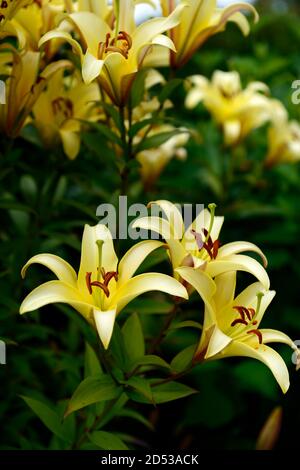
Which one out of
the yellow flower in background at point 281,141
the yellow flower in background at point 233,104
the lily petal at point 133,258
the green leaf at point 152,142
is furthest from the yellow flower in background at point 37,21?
the yellow flower in background at point 281,141

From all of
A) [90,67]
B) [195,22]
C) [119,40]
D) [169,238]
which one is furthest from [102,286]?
[195,22]

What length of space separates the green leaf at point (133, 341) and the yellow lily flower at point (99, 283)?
0.42ft

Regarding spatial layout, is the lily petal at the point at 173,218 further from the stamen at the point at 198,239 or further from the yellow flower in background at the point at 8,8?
the yellow flower in background at the point at 8,8

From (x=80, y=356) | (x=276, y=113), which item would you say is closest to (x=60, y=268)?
(x=80, y=356)

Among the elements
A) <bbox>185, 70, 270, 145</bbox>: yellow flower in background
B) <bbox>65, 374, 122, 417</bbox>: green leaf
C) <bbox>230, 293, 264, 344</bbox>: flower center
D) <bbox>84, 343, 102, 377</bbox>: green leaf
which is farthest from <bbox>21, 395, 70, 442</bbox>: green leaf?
<bbox>185, 70, 270, 145</bbox>: yellow flower in background

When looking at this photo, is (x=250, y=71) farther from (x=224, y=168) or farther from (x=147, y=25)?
(x=147, y=25)

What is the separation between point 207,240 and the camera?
1.01 metres

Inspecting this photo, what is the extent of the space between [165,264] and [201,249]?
985mm

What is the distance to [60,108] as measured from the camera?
134cm

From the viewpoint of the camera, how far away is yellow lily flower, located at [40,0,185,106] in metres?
1.08

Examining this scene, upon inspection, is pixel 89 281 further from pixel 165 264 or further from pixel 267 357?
pixel 165 264

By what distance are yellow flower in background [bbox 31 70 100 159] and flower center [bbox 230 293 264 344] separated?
52 centimetres

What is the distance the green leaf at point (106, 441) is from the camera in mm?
1096

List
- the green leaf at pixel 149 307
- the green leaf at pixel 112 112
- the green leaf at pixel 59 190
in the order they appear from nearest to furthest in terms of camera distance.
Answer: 1. the green leaf at pixel 112 112
2. the green leaf at pixel 149 307
3. the green leaf at pixel 59 190
